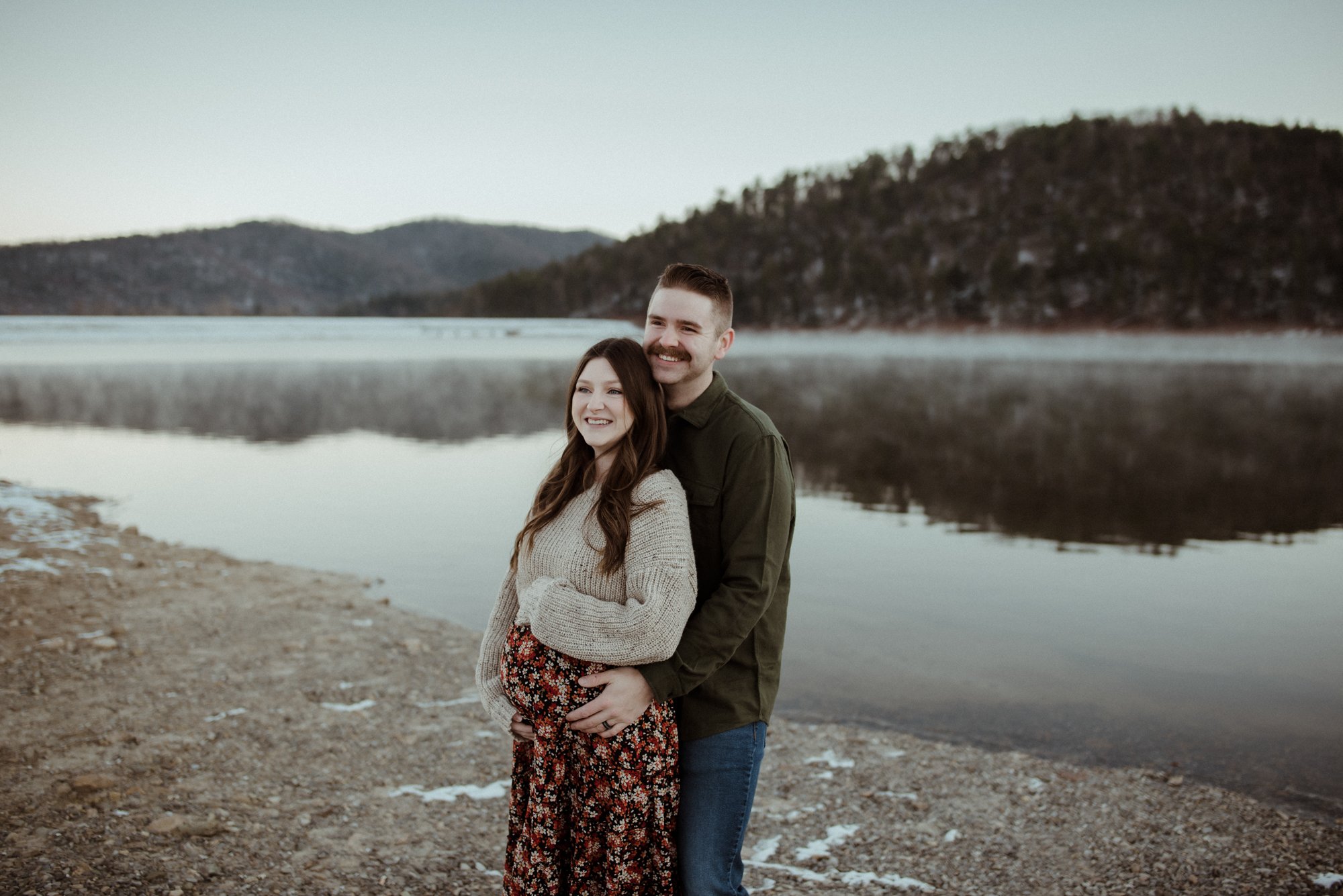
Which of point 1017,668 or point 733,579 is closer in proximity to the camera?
point 733,579

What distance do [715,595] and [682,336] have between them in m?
0.67

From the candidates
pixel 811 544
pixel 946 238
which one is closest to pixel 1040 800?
pixel 811 544

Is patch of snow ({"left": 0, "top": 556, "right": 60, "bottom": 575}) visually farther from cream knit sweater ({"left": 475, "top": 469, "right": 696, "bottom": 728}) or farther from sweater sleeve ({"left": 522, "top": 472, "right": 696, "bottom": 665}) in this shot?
sweater sleeve ({"left": 522, "top": 472, "right": 696, "bottom": 665})

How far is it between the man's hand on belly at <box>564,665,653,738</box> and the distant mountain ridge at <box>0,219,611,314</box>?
11687cm

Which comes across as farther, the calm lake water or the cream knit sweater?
the calm lake water

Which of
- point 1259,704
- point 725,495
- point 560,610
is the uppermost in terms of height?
point 725,495

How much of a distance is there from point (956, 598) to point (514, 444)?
37.3 feet

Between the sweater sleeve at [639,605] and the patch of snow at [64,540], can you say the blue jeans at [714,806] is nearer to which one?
the sweater sleeve at [639,605]

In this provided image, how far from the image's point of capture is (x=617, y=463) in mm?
2475

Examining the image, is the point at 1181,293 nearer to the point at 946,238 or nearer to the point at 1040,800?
the point at 946,238

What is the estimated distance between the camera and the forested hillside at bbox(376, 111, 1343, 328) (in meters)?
87.8

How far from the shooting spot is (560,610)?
93.0 inches

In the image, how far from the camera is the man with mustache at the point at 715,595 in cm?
239

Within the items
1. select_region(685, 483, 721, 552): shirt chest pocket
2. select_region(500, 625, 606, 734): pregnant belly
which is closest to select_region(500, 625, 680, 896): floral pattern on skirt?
select_region(500, 625, 606, 734): pregnant belly
